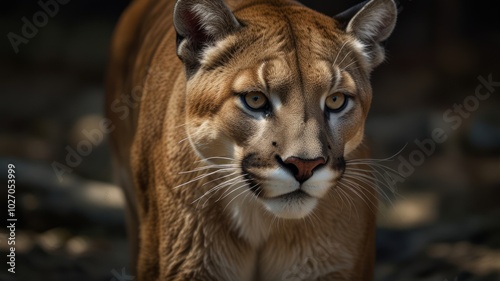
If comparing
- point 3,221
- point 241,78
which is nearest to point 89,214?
point 3,221

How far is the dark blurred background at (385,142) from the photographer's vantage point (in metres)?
6.80

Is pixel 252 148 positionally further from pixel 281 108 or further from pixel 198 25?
pixel 198 25

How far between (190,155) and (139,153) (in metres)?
0.56

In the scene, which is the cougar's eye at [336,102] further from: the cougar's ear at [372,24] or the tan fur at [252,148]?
the cougar's ear at [372,24]

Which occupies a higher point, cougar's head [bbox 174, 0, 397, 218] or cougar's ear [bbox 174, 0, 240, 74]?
cougar's ear [bbox 174, 0, 240, 74]

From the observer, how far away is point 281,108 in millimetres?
3805

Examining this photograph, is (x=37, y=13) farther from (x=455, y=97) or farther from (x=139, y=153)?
(x=139, y=153)

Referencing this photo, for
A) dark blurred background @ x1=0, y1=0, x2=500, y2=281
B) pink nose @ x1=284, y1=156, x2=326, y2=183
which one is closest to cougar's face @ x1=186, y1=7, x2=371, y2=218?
pink nose @ x1=284, y1=156, x2=326, y2=183

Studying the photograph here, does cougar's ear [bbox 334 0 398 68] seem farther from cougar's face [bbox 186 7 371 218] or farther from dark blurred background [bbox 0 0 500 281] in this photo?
dark blurred background [bbox 0 0 500 281]

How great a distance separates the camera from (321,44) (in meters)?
4.05

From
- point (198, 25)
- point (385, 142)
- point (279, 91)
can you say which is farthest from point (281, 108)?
point (385, 142)

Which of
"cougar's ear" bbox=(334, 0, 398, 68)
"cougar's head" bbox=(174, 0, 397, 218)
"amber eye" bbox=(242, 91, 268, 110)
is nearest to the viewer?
"cougar's head" bbox=(174, 0, 397, 218)

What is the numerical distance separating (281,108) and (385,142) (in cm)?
497

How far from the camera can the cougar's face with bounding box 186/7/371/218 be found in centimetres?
372
